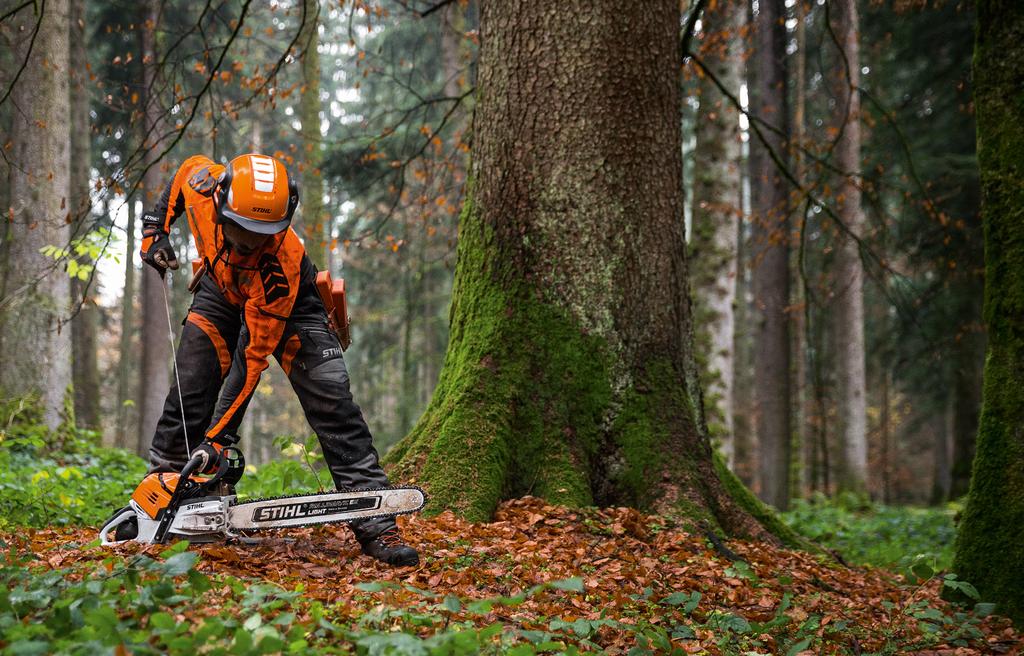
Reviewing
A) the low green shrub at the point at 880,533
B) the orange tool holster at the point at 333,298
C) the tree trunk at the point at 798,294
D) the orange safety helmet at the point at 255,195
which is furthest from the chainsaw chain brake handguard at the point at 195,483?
the low green shrub at the point at 880,533

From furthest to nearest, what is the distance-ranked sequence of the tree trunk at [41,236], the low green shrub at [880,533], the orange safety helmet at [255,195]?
the tree trunk at [41,236] → the low green shrub at [880,533] → the orange safety helmet at [255,195]

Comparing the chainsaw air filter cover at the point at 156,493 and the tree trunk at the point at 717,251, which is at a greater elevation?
the tree trunk at the point at 717,251

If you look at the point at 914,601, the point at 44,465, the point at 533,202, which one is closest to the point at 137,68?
the point at 44,465

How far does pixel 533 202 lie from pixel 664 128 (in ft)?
3.62

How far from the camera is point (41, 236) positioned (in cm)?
982

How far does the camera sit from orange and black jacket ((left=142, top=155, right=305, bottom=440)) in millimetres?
4039

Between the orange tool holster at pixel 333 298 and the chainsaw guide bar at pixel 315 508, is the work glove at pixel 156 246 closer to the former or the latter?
the orange tool holster at pixel 333 298

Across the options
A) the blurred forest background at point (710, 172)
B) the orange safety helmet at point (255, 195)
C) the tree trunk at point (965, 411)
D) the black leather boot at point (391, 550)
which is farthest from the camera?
the tree trunk at point (965, 411)

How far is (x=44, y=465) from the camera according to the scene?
8055mm

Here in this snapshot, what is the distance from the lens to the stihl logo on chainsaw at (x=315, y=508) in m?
4.02

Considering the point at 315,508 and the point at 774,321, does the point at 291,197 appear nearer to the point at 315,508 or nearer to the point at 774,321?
the point at 315,508

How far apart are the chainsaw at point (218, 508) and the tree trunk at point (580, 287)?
3.63 feet

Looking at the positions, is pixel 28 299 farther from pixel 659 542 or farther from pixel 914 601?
pixel 914 601

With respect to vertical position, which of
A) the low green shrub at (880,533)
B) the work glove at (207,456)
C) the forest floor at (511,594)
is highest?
the work glove at (207,456)
